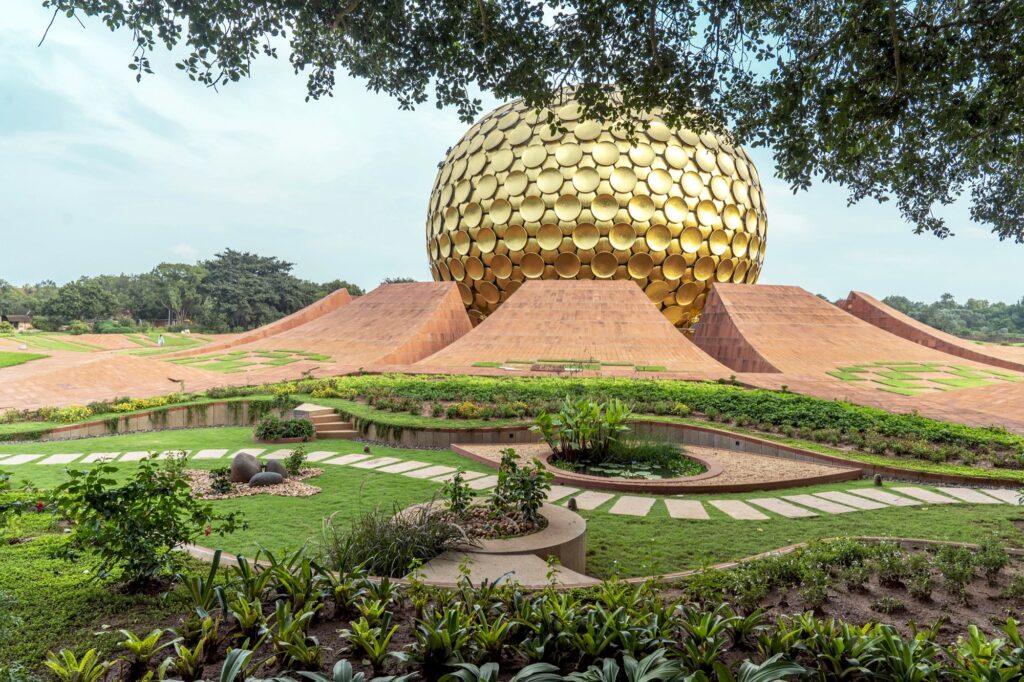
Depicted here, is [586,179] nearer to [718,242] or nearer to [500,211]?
[500,211]

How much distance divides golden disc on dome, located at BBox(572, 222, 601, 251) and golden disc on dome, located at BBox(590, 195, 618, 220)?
46cm

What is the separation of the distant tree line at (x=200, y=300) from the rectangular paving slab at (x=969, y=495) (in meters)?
48.8

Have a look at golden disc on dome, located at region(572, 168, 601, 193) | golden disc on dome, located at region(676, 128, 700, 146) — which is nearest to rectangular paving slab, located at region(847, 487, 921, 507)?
golden disc on dome, located at region(572, 168, 601, 193)

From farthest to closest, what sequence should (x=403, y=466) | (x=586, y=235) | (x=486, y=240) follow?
1. (x=486, y=240)
2. (x=586, y=235)
3. (x=403, y=466)

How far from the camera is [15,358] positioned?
21453 mm

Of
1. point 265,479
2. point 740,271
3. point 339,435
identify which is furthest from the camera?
point 740,271

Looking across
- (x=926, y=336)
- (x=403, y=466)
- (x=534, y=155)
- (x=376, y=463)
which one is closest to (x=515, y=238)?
(x=534, y=155)

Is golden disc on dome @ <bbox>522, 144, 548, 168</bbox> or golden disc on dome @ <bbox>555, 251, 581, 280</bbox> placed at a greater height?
golden disc on dome @ <bbox>522, 144, 548, 168</bbox>

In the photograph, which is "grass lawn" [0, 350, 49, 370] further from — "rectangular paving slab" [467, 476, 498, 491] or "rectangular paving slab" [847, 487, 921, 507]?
"rectangular paving slab" [847, 487, 921, 507]

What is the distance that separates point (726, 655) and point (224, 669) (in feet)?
7.90

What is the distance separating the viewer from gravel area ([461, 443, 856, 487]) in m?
7.71

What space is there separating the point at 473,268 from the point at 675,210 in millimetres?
8207

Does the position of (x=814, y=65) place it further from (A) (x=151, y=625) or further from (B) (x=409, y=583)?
(A) (x=151, y=625)

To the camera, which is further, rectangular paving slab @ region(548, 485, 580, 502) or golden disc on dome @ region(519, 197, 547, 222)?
golden disc on dome @ region(519, 197, 547, 222)
